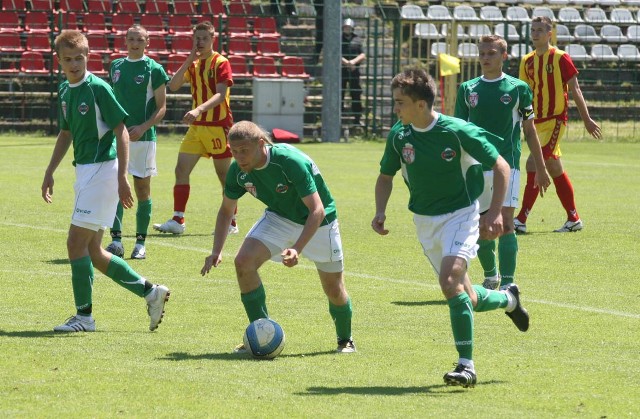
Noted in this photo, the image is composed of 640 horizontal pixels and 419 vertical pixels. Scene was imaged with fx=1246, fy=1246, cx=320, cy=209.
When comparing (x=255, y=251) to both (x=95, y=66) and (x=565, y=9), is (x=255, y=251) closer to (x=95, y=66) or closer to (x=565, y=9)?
(x=95, y=66)

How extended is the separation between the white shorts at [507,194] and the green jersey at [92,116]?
2.65 meters

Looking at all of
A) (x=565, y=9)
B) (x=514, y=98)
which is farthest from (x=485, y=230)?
(x=565, y=9)

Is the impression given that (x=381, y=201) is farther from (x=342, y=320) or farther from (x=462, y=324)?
(x=462, y=324)

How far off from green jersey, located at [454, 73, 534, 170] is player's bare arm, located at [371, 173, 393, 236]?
101 inches

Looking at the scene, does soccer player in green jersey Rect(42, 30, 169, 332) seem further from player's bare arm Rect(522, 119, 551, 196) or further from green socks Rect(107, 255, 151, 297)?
player's bare arm Rect(522, 119, 551, 196)

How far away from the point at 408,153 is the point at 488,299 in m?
1.05

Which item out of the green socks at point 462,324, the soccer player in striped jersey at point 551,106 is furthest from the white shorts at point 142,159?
the green socks at point 462,324

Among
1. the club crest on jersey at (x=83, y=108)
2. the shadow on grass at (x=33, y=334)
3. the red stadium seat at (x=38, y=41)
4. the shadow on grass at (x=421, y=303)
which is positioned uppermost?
the club crest on jersey at (x=83, y=108)

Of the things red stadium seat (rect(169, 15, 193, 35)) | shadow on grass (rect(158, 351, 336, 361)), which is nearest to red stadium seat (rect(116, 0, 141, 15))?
red stadium seat (rect(169, 15, 193, 35))

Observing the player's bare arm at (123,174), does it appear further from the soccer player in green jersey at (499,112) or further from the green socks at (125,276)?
the soccer player in green jersey at (499,112)

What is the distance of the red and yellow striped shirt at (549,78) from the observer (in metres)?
13.5

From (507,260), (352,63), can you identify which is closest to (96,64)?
(352,63)

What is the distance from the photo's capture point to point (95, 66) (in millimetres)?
27797

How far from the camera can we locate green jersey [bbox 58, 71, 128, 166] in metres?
8.02
